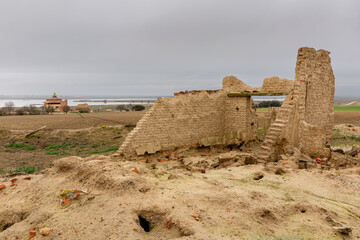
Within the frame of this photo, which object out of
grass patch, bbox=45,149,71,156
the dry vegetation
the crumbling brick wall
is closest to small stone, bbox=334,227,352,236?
the crumbling brick wall

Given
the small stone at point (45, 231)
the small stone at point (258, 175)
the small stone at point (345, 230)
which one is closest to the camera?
the small stone at point (45, 231)

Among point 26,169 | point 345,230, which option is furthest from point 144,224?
point 26,169

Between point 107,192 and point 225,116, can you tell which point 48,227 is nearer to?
point 107,192

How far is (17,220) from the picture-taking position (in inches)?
194

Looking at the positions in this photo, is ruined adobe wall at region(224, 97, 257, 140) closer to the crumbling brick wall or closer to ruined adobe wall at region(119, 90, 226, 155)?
the crumbling brick wall

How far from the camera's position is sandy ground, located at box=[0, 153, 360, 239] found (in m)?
3.98

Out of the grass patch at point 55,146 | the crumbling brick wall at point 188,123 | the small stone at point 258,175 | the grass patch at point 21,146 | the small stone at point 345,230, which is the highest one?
the crumbling brick wall at point 188,123

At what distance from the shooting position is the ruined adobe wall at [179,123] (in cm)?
948

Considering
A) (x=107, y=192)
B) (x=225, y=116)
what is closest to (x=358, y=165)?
(x=225, y=116)

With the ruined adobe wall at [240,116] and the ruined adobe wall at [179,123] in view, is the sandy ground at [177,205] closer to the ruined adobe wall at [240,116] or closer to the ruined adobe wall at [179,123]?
the ruined adobe wall at [179,123]

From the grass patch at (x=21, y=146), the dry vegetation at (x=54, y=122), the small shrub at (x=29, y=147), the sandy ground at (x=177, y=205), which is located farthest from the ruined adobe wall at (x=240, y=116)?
the dry vegetation at (x=54, y=122)

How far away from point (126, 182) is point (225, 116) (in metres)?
8.06

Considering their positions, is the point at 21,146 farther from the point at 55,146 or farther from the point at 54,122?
the point at 54,122

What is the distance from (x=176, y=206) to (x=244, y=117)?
812 centimetres
